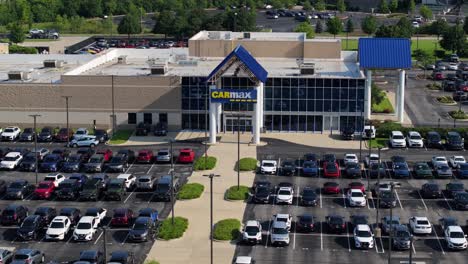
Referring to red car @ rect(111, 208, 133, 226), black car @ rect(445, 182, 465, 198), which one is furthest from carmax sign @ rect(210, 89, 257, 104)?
red car @ rect(111, 208, 133, 226)

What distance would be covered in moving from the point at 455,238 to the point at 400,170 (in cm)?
1652

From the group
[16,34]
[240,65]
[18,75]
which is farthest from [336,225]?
[16,34]

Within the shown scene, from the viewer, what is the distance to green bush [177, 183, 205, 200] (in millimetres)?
69875

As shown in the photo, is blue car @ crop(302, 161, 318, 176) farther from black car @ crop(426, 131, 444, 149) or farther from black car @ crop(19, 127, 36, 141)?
black car @ crop(19, 127, 36, 141)

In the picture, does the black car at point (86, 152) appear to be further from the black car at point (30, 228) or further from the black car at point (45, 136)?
the black car at point (30, 228)

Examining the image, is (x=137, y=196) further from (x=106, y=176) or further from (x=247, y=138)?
(x=247, y=138)

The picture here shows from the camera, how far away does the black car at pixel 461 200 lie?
6794cm

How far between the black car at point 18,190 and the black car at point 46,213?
557 cm

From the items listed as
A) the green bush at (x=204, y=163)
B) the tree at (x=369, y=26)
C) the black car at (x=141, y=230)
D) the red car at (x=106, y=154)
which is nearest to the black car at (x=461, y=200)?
the green bush at (x=204, y=163)

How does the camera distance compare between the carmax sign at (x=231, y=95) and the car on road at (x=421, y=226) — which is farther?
the carmax sign at (x=231, y=95)

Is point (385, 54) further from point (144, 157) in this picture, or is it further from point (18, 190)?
point (18, 190)

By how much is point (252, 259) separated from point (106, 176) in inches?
792

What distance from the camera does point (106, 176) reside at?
74.0 meters

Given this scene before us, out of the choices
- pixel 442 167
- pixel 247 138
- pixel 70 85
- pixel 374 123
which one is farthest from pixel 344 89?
pixel 70 85
